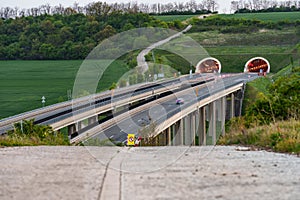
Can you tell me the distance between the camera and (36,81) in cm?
6500

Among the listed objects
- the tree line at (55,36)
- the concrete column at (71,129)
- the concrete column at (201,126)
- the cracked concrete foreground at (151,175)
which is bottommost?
the concrete column at (201,126)

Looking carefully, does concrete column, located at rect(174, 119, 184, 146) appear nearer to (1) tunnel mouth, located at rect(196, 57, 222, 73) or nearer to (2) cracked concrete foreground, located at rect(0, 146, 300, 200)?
(2) cracked concrete foreground, located at rect(0, 146, 300, 200)

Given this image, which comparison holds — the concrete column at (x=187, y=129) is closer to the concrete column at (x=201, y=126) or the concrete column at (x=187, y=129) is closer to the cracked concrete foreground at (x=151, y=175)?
the concrete column at (x=201, y=126)

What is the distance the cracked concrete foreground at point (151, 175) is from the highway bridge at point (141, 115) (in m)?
12.5

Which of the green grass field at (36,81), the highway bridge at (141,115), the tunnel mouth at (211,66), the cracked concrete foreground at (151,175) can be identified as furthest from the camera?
the tunnel mouth at (211,66)

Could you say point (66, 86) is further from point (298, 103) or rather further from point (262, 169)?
point (262, 169)

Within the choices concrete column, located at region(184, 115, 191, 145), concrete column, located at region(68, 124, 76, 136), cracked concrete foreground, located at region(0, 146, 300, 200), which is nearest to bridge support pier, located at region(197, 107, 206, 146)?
concrete column, located at region(184, 115, 191, 145)

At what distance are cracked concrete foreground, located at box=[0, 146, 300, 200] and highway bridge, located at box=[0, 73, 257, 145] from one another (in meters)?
12.5

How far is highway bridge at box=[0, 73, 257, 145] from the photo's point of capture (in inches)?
1128

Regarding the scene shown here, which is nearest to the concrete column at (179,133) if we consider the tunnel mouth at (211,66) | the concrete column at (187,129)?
the concrete column at (187,129)

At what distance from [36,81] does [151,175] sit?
60030 mm

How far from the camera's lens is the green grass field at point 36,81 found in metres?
46.8

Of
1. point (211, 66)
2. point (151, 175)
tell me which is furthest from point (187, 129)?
point (211, 66)

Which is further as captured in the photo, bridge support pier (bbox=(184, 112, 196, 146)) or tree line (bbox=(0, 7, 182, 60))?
tree line (bbox=(0, 7, 182, 60))
